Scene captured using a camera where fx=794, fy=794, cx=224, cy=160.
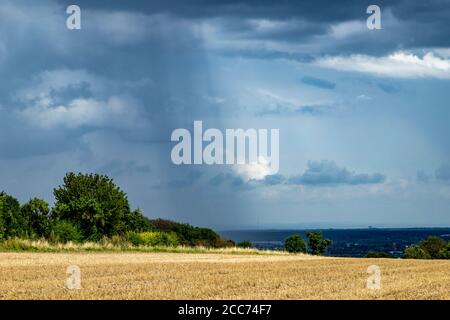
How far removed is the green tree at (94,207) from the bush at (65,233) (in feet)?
11.3

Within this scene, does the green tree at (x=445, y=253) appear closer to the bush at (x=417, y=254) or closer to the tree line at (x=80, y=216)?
the bush at (x=417, y=254)

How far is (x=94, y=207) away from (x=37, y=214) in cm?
521

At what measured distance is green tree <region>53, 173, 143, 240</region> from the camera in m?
72.6

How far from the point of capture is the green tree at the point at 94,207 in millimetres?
72625

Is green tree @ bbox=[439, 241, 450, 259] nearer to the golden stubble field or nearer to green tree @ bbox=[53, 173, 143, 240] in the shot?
green tree @ bbox=[53, 173, 143, 240]

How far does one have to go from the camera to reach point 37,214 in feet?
Result: 238

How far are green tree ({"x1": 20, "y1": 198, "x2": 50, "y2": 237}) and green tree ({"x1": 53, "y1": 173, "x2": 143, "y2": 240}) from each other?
3.12 feet

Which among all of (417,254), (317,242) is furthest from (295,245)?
(417,254)

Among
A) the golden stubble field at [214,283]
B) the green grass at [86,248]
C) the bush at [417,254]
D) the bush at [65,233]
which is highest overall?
the bush at [65,233]

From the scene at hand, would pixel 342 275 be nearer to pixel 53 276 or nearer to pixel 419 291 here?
pixel 419 291

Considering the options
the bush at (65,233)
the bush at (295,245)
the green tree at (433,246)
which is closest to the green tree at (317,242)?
the bush at (295,245)
